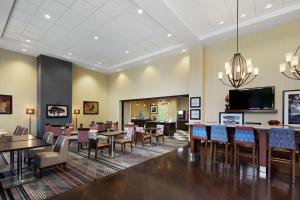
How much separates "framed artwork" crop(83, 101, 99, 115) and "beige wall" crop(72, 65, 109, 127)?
0.71ft

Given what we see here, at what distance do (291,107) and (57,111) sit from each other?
10.8 meters

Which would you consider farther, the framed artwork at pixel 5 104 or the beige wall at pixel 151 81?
the beige wall at pixel 151 81

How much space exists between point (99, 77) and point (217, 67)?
8590mm

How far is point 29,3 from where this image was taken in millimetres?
4977

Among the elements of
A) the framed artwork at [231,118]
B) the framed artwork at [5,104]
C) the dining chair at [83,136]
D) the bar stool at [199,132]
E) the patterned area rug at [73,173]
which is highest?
the framed artwork at [5,104]

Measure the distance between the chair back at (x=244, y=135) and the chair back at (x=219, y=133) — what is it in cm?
28

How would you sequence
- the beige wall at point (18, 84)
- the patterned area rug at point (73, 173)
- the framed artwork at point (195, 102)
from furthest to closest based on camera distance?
1. the beige wall at point (18, 84)
2. the framed artwork at point (195, 102)
3. the patterned area rug at point (73, 173)

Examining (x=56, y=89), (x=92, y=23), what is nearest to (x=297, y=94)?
(x=92, y=23)

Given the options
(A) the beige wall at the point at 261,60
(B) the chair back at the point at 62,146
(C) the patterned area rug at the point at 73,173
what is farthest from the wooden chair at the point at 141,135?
(B) the chair back at the point at 62,146

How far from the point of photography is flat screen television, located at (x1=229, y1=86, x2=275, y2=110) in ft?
19.0

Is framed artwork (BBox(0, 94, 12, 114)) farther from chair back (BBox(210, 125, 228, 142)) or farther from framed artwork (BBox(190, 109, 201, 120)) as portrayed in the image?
chair back (BBox(210, 125, 228, 142))

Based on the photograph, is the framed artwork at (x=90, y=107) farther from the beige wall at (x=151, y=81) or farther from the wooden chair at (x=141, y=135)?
the wooden chair at (x=141, y=135)

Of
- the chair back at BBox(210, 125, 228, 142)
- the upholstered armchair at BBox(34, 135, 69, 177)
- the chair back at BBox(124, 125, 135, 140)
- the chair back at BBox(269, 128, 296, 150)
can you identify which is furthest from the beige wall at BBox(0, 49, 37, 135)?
the chair back at BBox(269, 128, 296, 150)

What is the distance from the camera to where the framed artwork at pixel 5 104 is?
322 inches
